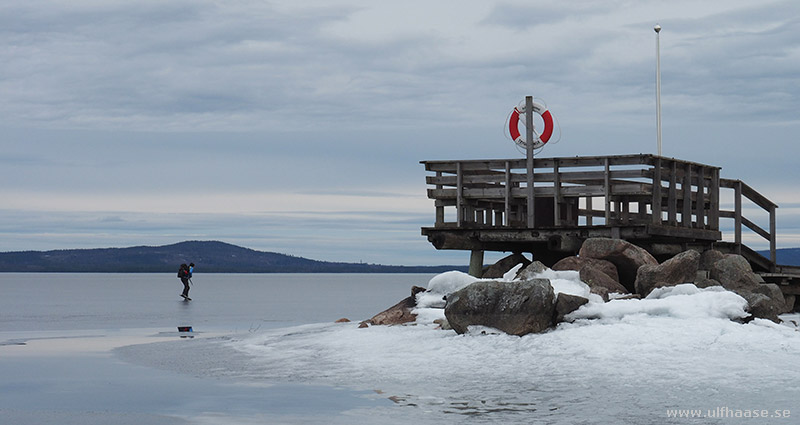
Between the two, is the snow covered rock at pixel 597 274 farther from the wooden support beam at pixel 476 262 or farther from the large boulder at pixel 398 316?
the wooden support beam at pixel 476 262

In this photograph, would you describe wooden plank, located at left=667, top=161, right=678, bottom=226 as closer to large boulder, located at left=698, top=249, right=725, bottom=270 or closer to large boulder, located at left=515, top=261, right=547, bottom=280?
large boulder, located at left=698, top=249, right=725, bottom=270

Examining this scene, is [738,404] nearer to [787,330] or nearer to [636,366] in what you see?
[636,366]

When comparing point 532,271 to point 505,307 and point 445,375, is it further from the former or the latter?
point 445,375

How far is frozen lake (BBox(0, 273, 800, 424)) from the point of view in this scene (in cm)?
1053

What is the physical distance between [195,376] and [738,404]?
23.1 ft

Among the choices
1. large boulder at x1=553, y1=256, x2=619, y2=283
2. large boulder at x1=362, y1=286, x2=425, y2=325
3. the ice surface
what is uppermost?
large boulder at x1=553, y1=256, x2=619, y2=283

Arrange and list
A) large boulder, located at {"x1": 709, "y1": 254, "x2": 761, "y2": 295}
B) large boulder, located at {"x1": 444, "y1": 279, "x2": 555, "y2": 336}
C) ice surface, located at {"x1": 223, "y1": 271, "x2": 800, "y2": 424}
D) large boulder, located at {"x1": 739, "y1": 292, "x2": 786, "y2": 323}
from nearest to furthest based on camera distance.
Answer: ice surface, located at {"x1": 223, "y1": 271, "x2": 800, "y2": 424}, large boulder, located at {"x1": 444, "y1": 279, "x2": 555, "y2": 336}, large boulder, located at {"x1": 739, "y1": 292, "x2": 786, "y2": 323}, large boulder, located at {"x1": 709, "y1": 254, "x2": 761, "y2": 295}

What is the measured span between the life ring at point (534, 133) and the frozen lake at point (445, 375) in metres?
6.36

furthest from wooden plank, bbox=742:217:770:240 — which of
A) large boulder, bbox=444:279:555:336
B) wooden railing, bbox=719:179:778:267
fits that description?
large boulder, bbox=444:279:555:336

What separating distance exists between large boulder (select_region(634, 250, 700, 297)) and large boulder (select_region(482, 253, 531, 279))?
14.4 feet

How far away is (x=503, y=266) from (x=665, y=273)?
5.27 meters

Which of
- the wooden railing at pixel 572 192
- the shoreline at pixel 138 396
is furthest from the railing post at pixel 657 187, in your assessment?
the shoreline at pixel 138 396

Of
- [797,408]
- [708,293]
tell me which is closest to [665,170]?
[708,293]

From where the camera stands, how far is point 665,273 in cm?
1812
